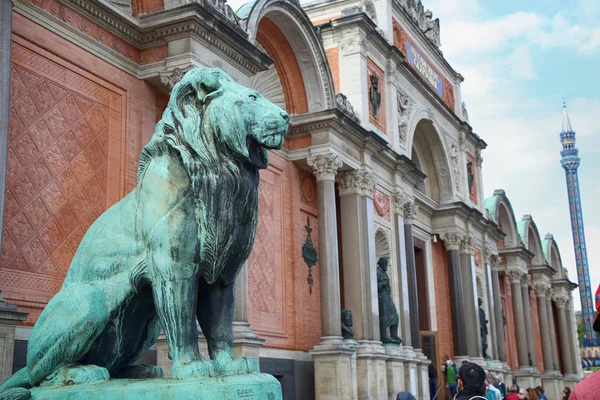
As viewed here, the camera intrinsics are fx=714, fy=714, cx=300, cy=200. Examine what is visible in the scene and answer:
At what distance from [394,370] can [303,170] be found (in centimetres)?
515

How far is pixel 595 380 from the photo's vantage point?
6.23 feet

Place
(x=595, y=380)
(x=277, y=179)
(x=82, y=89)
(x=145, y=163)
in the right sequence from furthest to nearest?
(x=277, y=179) → (x=82, y=89) → (x=145, y=163) → (x=595, y=380)

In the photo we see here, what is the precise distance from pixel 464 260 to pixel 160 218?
885 inches

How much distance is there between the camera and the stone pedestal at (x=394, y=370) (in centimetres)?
1658

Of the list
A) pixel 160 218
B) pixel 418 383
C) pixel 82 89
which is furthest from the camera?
pixel 418 383

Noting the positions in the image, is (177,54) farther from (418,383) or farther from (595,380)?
(418,383)

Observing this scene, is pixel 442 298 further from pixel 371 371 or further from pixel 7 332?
pixel 7 332

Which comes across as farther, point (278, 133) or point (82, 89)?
point (82, 89)

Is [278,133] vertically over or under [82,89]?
under

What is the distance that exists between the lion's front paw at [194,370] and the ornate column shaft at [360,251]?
13.5 meters

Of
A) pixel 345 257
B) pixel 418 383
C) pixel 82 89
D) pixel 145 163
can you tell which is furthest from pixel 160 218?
pixel 418 383

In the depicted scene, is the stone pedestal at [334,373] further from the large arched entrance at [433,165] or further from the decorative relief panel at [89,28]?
the large arched entrance at [433,165]

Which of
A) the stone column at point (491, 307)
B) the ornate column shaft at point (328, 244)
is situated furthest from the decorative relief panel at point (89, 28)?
the stone column at point (491, 307)

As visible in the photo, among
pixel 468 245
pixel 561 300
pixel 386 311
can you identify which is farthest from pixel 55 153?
pixel 561 300
